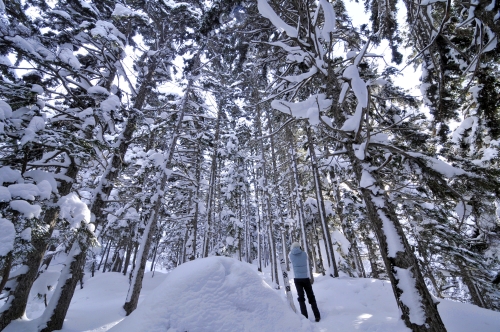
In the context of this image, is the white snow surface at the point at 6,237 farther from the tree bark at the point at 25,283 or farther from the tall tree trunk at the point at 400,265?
the tall tree trunk at the point at 400,265

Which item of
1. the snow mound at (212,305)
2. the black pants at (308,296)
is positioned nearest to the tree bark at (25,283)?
the snow mound at (212,305)

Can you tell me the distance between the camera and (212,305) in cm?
306

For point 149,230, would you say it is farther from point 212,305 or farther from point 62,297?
point 212,305

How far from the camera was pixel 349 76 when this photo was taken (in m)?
2.65

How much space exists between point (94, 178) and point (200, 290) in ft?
45.5

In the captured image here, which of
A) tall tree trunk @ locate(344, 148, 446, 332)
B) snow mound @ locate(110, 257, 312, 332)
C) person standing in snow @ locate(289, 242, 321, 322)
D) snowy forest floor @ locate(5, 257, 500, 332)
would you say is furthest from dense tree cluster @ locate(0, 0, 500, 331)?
person standing in snow @ locate(289, 242, 321, 322)

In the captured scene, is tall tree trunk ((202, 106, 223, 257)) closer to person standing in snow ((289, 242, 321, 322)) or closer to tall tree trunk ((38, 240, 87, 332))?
tall tree trunk ((38, 240, 87, 332))

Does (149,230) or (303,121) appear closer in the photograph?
(303,121)

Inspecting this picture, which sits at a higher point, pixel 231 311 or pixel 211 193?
pixel 211 193

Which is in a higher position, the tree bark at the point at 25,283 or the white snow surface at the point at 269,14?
the white snow surface at the point at 269,14

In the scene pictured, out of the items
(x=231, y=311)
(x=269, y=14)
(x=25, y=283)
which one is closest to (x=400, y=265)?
(x=231, y=311)

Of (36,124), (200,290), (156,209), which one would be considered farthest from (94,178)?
(200,290)

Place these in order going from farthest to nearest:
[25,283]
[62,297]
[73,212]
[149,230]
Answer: [149,230]
[62,297]
[25,283]
[73,212]

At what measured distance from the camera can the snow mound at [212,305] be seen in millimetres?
2814
